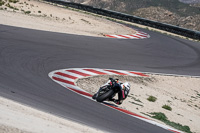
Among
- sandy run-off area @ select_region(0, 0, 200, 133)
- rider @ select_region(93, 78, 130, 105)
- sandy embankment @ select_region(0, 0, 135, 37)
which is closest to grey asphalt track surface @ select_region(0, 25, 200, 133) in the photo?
rider @ select_region(93, 78, 130, 105)

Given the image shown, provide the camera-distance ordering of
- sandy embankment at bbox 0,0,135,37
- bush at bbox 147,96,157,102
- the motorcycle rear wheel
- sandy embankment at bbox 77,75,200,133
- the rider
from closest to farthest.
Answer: the motorcycle rear wheel
the rider
sandy embankment at bbox 77,75,200,133
bush at bbox 147,96,157,102
sandy embankment at bbox 0,0,135,37

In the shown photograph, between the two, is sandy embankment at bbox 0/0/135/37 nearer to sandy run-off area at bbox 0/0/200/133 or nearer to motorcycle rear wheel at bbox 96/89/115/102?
sandy run-off area at bbox 0/0/200/133

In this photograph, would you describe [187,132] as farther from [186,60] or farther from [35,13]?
[35,13]

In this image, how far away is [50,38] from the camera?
61.3 ft

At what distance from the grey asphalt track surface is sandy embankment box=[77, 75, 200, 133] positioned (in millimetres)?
1243

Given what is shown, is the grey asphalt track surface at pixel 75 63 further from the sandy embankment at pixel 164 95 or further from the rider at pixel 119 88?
the sandy embankment at pixel 164 95

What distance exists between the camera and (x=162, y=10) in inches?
2286

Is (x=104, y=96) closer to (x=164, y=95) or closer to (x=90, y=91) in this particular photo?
(x=90, y=91)

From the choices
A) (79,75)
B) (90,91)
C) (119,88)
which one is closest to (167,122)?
(119,88)

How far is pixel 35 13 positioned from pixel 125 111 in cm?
1875

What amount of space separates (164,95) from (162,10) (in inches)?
1796

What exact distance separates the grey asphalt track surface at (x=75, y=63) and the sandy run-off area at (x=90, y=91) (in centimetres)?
107

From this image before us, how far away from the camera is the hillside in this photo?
5309cm

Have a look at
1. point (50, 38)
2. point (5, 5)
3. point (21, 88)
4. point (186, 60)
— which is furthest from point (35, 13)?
point (21, 88)
